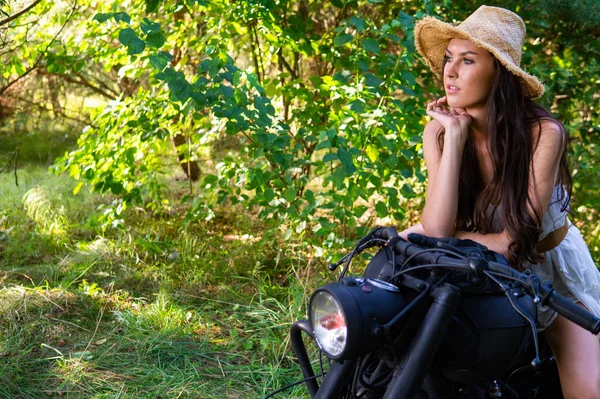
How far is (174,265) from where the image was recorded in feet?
15.5

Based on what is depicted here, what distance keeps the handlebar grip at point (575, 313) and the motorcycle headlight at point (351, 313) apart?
0.33 m

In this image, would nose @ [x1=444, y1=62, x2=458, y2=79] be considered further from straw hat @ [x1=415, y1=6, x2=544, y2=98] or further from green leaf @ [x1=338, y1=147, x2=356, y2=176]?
green leaf @ [x1=338, y1=147, x2=356, y2=176]

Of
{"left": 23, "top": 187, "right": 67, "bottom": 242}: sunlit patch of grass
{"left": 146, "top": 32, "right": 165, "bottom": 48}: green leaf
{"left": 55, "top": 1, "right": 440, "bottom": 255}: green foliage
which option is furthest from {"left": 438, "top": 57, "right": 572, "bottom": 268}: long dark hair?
{"left": 23, "top": 187, "right": 67, "bottom": 242}: sunlit patch of grass

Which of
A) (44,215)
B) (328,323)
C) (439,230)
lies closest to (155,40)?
(439,230)

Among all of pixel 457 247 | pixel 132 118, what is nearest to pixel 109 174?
pixel 132 118

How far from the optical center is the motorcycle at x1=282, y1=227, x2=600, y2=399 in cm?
151

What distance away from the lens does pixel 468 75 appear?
248 cm

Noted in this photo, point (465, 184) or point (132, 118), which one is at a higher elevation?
point (465, 184)

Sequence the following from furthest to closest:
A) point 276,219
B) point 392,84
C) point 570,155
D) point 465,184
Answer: point 570,155 < point 276,219 < point 392,84 < point 465,184

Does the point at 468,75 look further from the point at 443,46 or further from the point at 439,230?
the point at 439,230

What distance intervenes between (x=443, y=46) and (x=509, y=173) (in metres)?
0.69

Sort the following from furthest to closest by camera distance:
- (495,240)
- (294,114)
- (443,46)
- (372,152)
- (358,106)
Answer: (294,114) < (372,152) < (358,106) < (443,46) < (495,240)

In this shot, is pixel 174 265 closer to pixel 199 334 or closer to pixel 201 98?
pixel 199 334

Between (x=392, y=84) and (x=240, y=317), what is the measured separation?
1.61 m
